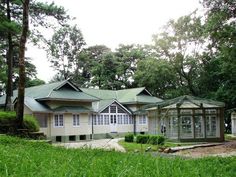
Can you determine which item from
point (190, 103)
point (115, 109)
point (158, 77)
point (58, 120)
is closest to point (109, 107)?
point (115, 109)

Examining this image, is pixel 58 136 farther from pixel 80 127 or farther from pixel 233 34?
pixel 233 34

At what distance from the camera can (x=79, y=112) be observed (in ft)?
108

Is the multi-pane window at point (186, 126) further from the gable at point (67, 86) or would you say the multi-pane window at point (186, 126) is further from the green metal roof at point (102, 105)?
the gable at point (67, 86)

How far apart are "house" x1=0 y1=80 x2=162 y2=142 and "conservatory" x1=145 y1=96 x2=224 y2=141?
28.1ft

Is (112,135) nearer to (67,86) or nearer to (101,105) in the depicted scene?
(101,105)

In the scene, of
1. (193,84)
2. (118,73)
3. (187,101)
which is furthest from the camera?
(118,73)

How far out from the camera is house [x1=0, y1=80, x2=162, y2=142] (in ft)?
103

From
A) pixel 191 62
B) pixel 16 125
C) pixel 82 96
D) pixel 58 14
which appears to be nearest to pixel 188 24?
pixel 191 62

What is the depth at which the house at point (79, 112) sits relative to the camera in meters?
31.5

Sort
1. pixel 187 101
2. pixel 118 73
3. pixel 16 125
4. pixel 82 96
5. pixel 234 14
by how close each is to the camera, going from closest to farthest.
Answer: pixel 16 125 → pixel 234 14 → pixel 187 101 → pixel 82 96 → pixel 118 73

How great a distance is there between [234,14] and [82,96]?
18.7 metres

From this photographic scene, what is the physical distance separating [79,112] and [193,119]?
36.2 ft

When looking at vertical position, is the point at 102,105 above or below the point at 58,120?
above

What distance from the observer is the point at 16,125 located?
57.0 ft
